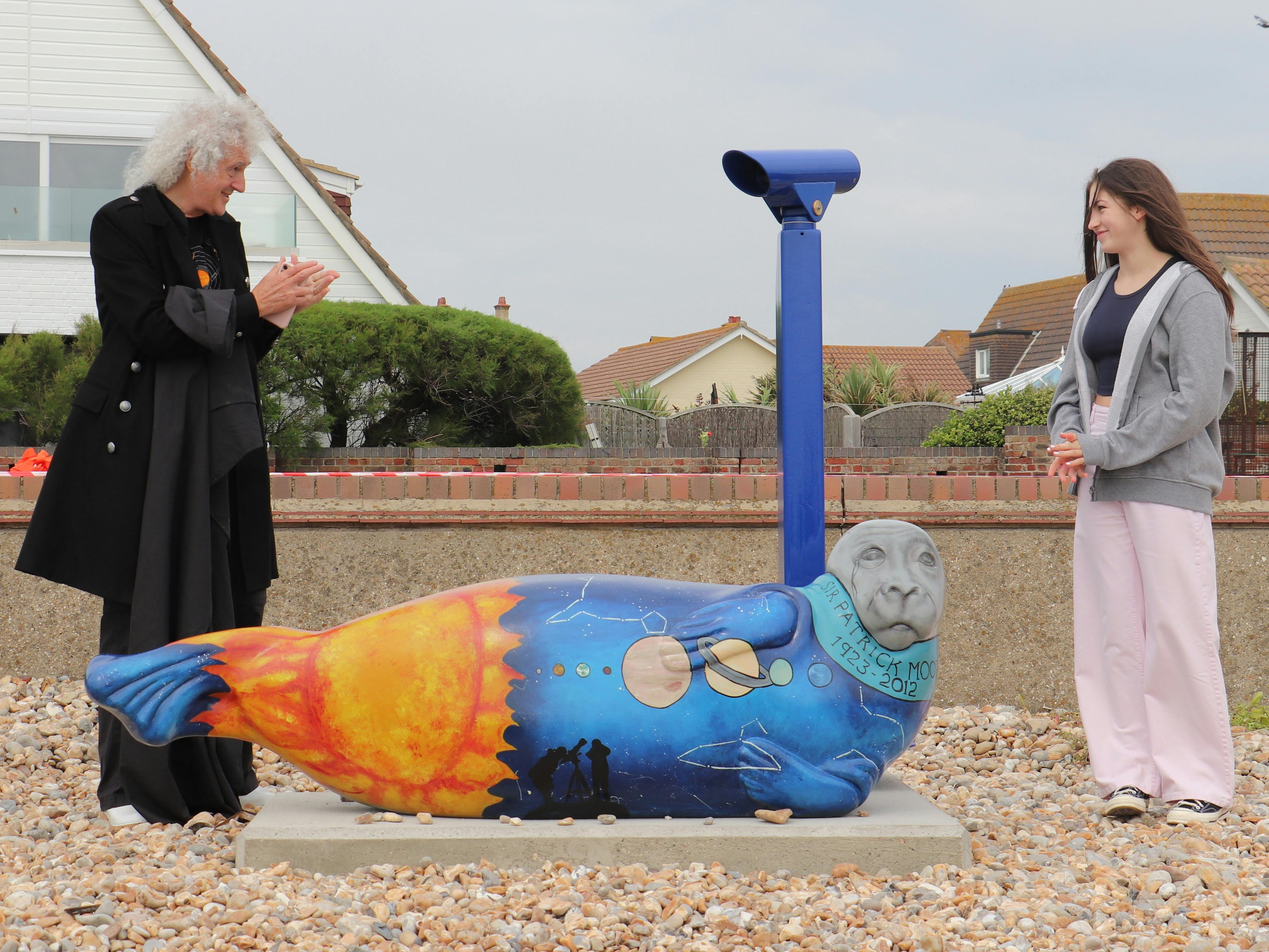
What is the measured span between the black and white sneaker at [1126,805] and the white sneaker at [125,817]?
2635 mm

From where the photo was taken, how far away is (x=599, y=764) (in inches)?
105

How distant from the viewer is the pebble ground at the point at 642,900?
2.27 meters

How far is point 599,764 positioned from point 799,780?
465 millimetres

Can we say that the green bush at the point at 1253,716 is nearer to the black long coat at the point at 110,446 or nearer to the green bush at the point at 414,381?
the black long coat at the point at 110,446

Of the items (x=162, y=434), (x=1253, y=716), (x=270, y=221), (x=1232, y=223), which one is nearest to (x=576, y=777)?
(x=162, y=434)

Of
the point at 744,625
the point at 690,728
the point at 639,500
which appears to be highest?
the point at 639,500

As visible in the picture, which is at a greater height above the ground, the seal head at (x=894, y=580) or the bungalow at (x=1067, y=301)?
the bungalow at (x=1067, y=301)

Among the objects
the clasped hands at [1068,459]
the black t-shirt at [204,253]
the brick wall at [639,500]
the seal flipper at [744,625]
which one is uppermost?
the black t-shirt at [204,253]

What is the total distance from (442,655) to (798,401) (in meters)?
1.16

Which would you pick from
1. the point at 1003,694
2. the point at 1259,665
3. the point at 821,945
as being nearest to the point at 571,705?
the point at 821,945

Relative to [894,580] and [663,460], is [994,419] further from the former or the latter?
[894,580]

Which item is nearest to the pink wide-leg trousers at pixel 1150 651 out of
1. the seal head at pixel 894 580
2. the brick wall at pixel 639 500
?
the seal head at pixel 894 580

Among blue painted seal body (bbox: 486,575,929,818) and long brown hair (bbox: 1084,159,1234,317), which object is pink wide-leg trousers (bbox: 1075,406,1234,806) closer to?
long brown hair (bbox: 1084,159,1234,317)

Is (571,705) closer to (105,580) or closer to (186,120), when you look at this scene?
(105,580)
